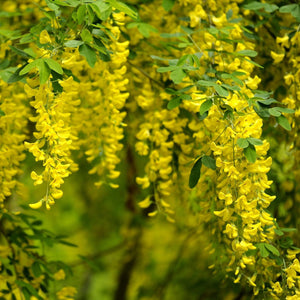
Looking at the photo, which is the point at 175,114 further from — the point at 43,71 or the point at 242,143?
the point at 43,71

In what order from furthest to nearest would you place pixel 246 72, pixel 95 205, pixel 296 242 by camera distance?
pixel 95 205 → pixel 296 242 → pixel 246 72

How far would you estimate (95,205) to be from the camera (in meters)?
5.54

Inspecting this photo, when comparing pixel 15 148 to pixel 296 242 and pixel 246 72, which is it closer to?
pixel 246 72

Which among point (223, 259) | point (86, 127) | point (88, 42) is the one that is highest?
point (88, 42)

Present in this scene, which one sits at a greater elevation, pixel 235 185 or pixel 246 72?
pixel 246 72

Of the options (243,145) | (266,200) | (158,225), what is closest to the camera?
(243,145)

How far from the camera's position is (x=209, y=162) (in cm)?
167

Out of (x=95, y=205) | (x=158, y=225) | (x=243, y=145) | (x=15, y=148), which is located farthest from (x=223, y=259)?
(x=95, y=205)

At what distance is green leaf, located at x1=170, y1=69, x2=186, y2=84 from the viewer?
5.41 feet

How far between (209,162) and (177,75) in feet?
1.03

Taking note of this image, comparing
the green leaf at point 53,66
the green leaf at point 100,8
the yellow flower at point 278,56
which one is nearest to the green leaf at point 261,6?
the yellow flower at point 278,56

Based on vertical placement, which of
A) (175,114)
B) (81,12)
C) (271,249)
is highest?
(81,12)

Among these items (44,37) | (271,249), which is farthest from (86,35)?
(271,249)

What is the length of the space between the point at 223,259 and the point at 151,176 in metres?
0.45
